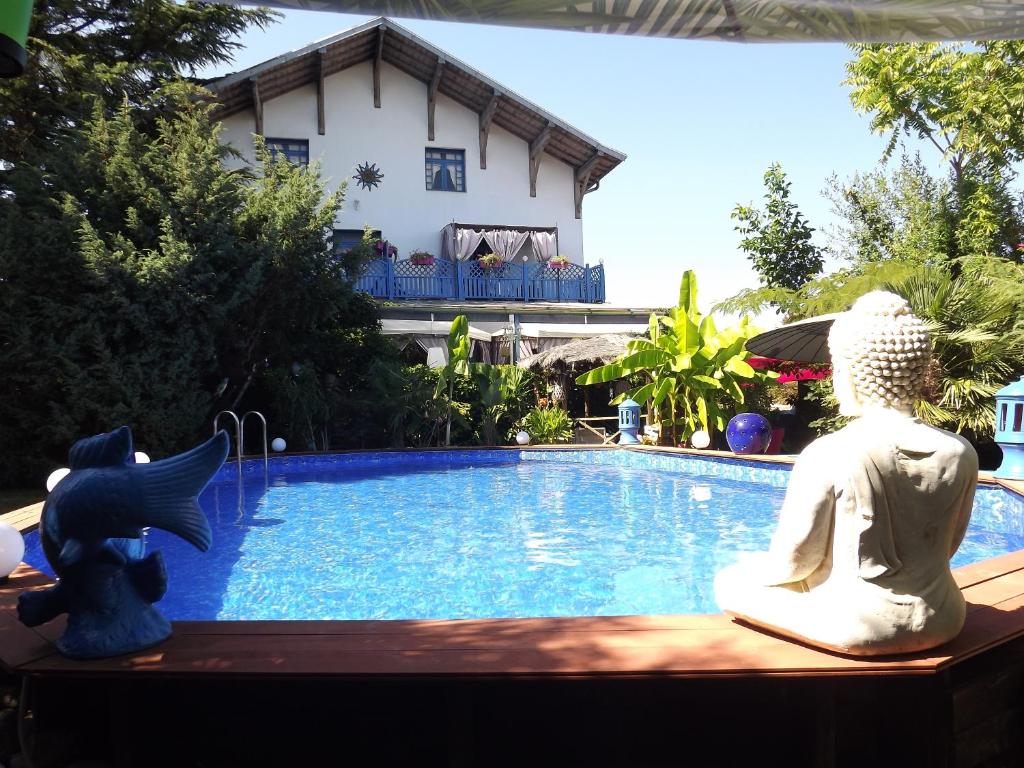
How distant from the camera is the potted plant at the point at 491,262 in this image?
21.1 meters

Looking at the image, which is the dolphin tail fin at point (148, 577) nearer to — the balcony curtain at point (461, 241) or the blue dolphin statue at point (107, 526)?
the blue dolphin statue at point (107, 526)

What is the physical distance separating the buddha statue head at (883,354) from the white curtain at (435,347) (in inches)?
628

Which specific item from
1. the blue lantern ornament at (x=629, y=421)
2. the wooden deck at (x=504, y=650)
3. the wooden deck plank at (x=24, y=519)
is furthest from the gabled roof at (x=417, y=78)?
the wooden deck at (x=504, y=650)

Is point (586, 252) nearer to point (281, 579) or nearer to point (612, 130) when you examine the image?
point (612, 130)

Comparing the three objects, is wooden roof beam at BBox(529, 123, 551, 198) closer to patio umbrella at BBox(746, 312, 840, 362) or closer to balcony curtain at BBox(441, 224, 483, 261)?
balcony curtain at BBox(441, 224, 483, 261)

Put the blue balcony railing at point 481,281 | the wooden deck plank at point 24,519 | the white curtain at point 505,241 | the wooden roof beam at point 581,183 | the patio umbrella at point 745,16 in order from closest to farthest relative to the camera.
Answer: the patio umbrella at point 745,16, the wooden deck plank at point 24,519, the blue balcony railing at point 481,281, the white curtain at point 505,241, the wooden roof beam at point 581,183

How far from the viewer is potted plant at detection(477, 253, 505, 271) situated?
2114cm

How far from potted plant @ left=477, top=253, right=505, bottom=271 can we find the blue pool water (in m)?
9.99

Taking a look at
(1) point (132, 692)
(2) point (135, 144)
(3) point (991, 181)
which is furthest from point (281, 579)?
(3) point (991, 181)

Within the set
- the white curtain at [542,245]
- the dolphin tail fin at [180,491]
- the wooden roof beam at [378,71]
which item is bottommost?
the dolphin tail fin at [180,491]

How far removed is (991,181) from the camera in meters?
20.2

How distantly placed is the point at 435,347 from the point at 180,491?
52.5 feet

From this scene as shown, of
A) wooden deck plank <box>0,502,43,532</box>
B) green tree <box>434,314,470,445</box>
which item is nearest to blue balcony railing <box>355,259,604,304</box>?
green tree <box>434,314,470,445</box>

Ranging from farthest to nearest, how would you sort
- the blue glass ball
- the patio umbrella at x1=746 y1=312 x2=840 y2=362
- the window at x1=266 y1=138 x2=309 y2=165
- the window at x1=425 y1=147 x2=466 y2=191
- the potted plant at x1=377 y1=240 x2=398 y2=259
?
the window at x1=425 y1=147 x2=466 y2=191, the window at x1=266 y1=138 x2=309 y2=165, the potted plant at x1=377 y1=240 x2=398 y2=259, the blue glass ball, the patio umbrella at x1=746 y1=312 x2=840 y2=362
